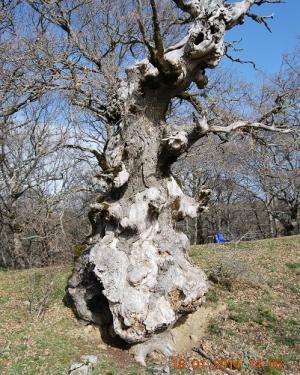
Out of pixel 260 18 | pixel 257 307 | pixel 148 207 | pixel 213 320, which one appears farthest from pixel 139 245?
pixel 260 18

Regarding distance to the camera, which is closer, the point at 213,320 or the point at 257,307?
the point at 213,320

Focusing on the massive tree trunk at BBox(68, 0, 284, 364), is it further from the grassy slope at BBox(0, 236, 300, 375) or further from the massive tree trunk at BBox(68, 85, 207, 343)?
the grassy slope at BBox(0, 236, 300, 375)

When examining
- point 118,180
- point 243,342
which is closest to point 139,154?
point 118,180

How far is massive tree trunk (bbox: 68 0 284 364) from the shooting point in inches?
229

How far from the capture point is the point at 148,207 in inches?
244

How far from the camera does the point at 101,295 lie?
643cm

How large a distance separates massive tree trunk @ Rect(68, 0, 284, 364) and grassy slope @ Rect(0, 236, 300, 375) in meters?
0.53

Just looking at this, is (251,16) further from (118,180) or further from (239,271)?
(239,271)

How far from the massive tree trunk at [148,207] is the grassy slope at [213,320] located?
535 millimetres

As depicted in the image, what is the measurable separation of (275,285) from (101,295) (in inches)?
157

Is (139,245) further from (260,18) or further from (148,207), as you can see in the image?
(260,18)

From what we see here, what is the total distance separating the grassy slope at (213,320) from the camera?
5.35 m

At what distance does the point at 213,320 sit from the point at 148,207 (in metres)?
2.55

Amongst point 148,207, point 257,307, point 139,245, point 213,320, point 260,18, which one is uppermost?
point 260,18
